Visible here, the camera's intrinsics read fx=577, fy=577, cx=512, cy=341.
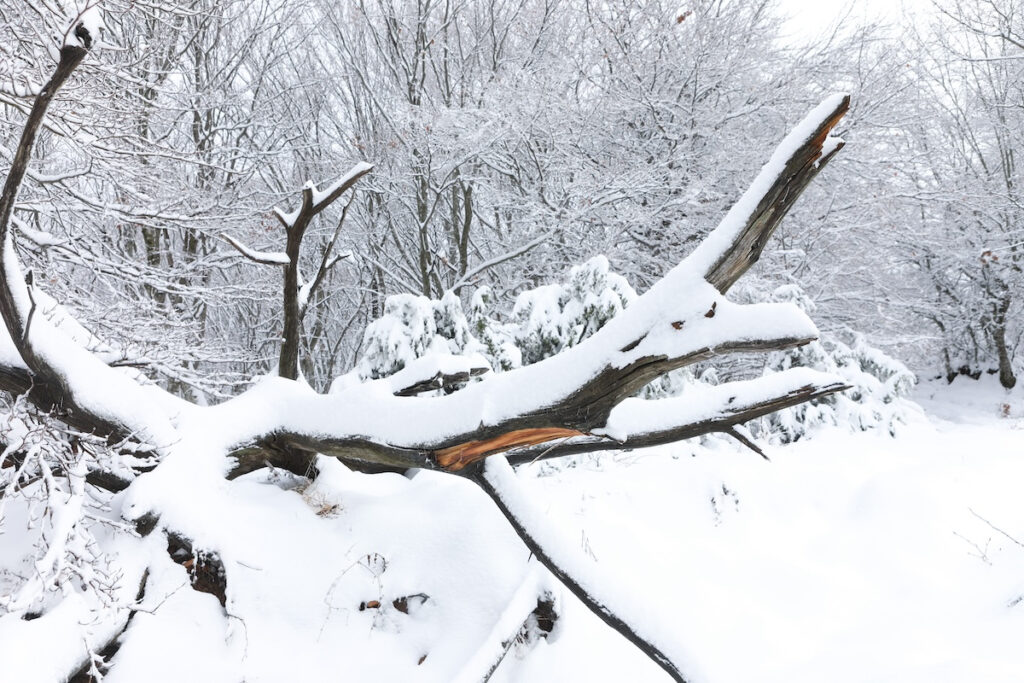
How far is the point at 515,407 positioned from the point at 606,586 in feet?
2.44

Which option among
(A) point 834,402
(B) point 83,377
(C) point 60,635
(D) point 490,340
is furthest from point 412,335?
(A) point 834,402

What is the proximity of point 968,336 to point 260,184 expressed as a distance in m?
19.3

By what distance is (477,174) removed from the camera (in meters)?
11.6

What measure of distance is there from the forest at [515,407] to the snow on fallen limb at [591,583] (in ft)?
0.04

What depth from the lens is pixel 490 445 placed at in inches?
91.3

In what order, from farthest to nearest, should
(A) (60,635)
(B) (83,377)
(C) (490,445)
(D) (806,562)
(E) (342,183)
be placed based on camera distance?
(D) (806,562)
(E) (342,183)
(B) (83,377)
(C) (490,445)
(A) (60,635)

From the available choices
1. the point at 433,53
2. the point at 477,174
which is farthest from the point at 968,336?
the point at 433,53

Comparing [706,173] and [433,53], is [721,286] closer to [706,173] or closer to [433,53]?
[706,173]

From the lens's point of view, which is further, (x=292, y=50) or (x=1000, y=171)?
(x=1000, y=171)

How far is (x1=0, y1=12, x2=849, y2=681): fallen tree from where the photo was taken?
71.2 inches

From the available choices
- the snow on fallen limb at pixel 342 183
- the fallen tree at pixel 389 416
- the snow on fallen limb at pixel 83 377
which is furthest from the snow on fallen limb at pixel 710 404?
the snow on fallen limb at pixel 83 377

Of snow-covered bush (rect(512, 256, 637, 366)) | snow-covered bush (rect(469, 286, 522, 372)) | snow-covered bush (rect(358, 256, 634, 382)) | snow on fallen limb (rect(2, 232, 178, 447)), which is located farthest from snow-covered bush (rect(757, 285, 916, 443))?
snow on fallen limb (rect(2, 232, 178, 447))

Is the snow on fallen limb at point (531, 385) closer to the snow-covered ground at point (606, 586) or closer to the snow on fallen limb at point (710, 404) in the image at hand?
the snow on fallen limb at point (710, 404)

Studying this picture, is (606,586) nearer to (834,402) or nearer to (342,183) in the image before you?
(342,183)
